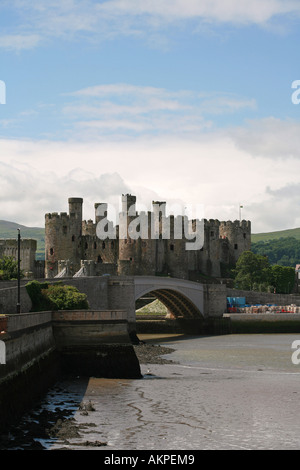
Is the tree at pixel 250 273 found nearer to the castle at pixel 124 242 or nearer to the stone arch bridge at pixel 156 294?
the castle at pixel 124 242

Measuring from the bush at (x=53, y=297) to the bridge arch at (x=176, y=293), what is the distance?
1623 cm

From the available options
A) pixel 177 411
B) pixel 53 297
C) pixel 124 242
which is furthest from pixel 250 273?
pixel 177 411

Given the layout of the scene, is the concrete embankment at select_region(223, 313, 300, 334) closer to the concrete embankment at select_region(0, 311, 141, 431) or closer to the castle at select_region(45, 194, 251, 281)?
the castle at select_region(45, 194, 251, 281)

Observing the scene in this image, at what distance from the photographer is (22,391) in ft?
70.3

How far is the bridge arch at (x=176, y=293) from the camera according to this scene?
55188 millimetres

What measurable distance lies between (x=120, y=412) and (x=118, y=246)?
53.1m

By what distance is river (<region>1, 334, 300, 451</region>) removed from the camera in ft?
62.1

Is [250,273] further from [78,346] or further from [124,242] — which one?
[78,346]

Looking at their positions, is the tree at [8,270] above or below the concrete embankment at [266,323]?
above

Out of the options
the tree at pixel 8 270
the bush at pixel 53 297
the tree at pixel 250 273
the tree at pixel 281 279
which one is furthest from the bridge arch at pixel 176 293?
the tree at pixel 281 279

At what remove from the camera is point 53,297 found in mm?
36469

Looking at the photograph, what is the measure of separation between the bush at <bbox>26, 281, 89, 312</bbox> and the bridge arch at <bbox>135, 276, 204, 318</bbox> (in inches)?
639
